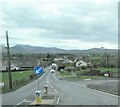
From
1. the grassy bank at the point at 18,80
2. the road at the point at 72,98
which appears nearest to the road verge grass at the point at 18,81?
the grassy bank at the point at 18,80

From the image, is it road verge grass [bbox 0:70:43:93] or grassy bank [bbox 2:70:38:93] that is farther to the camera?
grassy bank [bbox 2:70:38:93]

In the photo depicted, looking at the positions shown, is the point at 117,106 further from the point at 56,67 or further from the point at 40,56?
the point at 40,56

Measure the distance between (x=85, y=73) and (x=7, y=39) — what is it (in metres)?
57.3

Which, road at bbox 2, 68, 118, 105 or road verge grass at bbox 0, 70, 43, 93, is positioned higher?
road at bbox 2, 68, 118, 105

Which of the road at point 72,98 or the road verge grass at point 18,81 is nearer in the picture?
the road at point 72,98

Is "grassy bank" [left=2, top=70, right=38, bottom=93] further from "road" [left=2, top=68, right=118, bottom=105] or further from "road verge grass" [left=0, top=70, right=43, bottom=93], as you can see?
"road" [left=2, top=68, right=118, bottom=105]

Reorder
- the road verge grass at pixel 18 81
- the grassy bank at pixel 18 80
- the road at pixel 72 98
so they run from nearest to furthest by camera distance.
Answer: the road at pixel 72 98, the road verge grass at pixel 18 81, the grassy bank at pixel 18 80

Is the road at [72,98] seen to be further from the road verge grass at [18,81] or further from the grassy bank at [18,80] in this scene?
the grassy bank at [18,80]

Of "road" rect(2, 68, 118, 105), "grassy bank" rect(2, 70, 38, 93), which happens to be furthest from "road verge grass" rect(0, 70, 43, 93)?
"road" rect(2, 68, 118, 105)

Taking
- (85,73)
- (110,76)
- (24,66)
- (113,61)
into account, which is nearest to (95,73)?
(85,73)

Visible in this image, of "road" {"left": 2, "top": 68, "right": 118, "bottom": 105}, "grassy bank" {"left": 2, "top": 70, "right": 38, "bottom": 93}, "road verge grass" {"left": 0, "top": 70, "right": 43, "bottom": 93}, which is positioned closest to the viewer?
"road" {"left": 2, "top": 68, "right": 118, "bottom": 105}

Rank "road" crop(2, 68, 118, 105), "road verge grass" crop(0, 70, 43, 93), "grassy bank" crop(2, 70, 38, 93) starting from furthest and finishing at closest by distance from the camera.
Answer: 1. "grassy bank" crop(2, 70, 38, 93)
2. "road verge grass" crop(0, 70, 43, 93)
3. "road" crop(2, 68, 118, 105)

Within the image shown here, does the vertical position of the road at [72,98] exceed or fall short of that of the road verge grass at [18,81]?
it exceeds it

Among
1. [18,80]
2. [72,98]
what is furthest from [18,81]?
[72,98]
